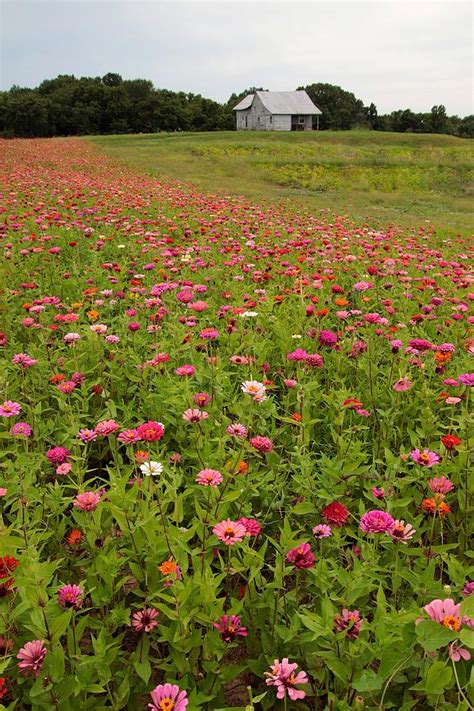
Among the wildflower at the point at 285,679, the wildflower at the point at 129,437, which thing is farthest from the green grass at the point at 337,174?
the wildflower at the point at 285,679

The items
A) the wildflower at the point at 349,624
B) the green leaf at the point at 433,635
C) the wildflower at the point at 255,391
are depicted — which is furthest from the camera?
the wildflower at the point at 255,391

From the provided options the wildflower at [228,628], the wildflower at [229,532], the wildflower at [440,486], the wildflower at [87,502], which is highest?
the wildflower at [87,502]

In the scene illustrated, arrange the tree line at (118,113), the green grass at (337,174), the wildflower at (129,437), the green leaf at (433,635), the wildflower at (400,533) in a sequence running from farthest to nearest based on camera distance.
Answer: the tree line at (118,113) < the green grass at (337,174) < the wildflower at (129,437) < the wildflower at (400,533) < the green leaf at (433,635)

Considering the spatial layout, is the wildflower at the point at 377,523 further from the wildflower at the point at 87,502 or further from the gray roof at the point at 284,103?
the gray roof at the point at 284,103

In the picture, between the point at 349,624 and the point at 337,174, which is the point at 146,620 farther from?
the point at 337,174

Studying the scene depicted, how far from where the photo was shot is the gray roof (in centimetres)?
5478

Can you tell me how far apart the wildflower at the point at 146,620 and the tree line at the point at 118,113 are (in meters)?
62.0

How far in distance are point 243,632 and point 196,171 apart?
21.7 meters

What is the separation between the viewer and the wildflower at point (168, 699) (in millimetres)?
1159

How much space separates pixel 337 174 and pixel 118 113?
4452 cm

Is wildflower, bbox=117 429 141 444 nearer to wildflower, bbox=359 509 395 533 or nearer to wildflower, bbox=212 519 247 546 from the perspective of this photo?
wildflower, bbox=212 519 247 546

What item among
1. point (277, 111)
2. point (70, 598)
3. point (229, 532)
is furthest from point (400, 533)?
point (277, 111)

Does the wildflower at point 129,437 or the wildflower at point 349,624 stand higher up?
the wildflower at point 129,437

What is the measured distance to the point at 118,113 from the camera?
59.9m
